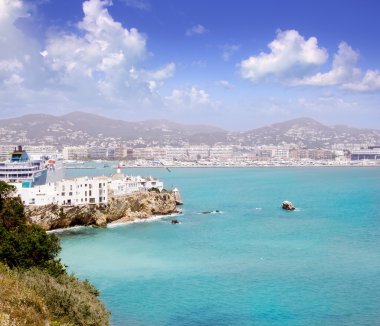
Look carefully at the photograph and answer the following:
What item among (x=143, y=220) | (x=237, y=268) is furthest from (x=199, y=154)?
(x=237, y=268)

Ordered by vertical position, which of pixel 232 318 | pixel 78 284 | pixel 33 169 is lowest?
pixel 232 318

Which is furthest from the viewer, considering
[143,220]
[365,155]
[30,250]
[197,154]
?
[197,154]

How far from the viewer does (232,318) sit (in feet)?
55.1

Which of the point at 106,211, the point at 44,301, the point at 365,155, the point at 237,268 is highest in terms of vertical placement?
the point at 365,155

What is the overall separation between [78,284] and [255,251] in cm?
1275

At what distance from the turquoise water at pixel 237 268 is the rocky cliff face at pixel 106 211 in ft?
5.45

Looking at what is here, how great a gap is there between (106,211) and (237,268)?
1492 cm

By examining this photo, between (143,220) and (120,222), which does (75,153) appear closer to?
(143,220)

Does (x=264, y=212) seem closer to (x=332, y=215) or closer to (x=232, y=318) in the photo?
(x=332, y=215)

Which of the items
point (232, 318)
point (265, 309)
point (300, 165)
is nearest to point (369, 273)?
point (265, 309)

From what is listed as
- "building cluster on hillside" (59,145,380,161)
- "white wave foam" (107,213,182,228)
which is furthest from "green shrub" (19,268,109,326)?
"building cluster on hillside" (59,145,380,161)

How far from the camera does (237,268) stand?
903 inches

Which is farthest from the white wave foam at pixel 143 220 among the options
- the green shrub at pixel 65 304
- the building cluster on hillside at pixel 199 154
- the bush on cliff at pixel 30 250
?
the building cluster on hillside at pixel 199 154

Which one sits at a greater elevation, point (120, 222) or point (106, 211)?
point (106, 211)
